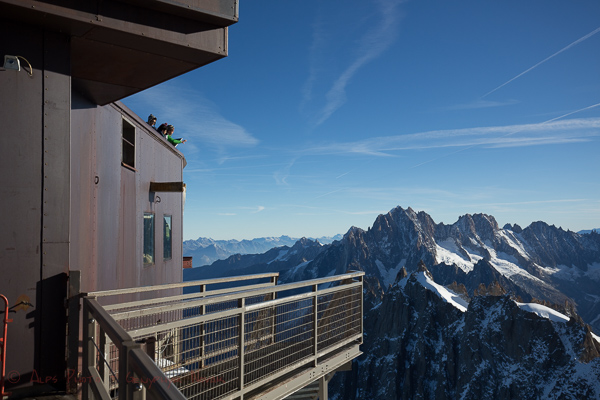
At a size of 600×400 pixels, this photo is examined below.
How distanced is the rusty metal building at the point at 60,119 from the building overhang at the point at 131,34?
0.01 m

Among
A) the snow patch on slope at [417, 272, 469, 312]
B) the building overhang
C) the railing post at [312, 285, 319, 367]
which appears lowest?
the snow patch on slope at [417, 272, 469, 312]

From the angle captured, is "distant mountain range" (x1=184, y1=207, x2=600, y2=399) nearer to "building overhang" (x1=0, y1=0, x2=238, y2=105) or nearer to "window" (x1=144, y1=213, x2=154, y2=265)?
"window" (x1=144, y1=213, x2=154, y2=265)

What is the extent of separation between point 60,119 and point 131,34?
141 cm

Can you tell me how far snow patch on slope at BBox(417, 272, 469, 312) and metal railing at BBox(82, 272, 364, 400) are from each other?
14151cm

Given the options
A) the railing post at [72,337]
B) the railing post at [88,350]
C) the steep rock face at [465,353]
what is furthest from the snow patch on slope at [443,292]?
the railing post at [88,350]

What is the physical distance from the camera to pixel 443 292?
149375 mm

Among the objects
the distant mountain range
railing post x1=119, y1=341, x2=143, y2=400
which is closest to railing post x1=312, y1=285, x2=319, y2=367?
railing post x1=119, y1=341, x2=143, y2=400

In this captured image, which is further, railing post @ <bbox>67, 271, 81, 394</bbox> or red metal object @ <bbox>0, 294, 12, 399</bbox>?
railing post @ <bbox>67, 271, 81, 394</bbox>

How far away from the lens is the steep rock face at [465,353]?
102438mm

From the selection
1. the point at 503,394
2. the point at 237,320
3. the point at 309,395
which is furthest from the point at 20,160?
the point at 503,394

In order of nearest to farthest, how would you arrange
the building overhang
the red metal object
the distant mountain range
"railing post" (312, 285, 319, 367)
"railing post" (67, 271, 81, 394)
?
the red metal object < the building overhang < "railing post" (67, 271, 81, 394) < "railing post" (312, 285, 319, 367) < the distant mountain range

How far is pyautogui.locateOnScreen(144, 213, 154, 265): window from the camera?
9782 millimetres

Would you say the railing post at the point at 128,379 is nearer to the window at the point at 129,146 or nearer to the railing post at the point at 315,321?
the railing post at the point at 315,321

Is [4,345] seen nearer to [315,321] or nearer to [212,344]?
[212,344]
